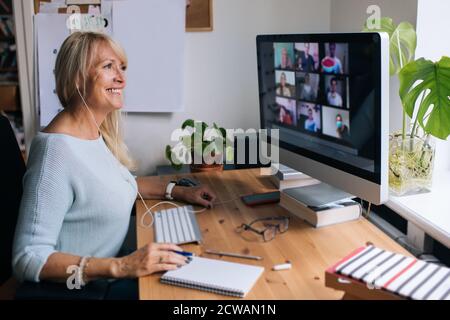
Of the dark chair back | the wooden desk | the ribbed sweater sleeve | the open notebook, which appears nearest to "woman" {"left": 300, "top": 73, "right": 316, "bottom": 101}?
the wooden desk

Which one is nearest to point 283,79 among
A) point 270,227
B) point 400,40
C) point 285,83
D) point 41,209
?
point 285,83

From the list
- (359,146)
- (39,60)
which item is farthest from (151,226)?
(39,60)

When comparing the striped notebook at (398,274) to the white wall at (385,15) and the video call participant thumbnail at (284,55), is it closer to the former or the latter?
the video call participant thumbnail at (284,55)

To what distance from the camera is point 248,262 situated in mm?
1299

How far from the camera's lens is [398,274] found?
100 cm

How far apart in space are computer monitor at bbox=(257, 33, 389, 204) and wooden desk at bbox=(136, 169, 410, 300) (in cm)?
13

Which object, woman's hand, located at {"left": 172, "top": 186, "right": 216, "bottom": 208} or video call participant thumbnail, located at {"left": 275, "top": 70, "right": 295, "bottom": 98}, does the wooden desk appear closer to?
woman's hand, located at {"left": 172, "top": 186, "right": 216, "bottom": 208}

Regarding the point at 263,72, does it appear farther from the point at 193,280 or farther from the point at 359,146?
the point at 193,280

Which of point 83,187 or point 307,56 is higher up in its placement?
point 307,56

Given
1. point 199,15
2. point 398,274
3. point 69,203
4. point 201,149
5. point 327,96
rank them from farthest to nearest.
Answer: point 199,15, point 201,149, point 327,96, point 69,203, point 398,274

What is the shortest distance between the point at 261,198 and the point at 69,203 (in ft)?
2.11

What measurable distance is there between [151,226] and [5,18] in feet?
7.65

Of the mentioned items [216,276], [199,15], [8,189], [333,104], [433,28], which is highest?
[199,15]

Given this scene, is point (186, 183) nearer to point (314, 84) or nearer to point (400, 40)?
point (314, 84)
